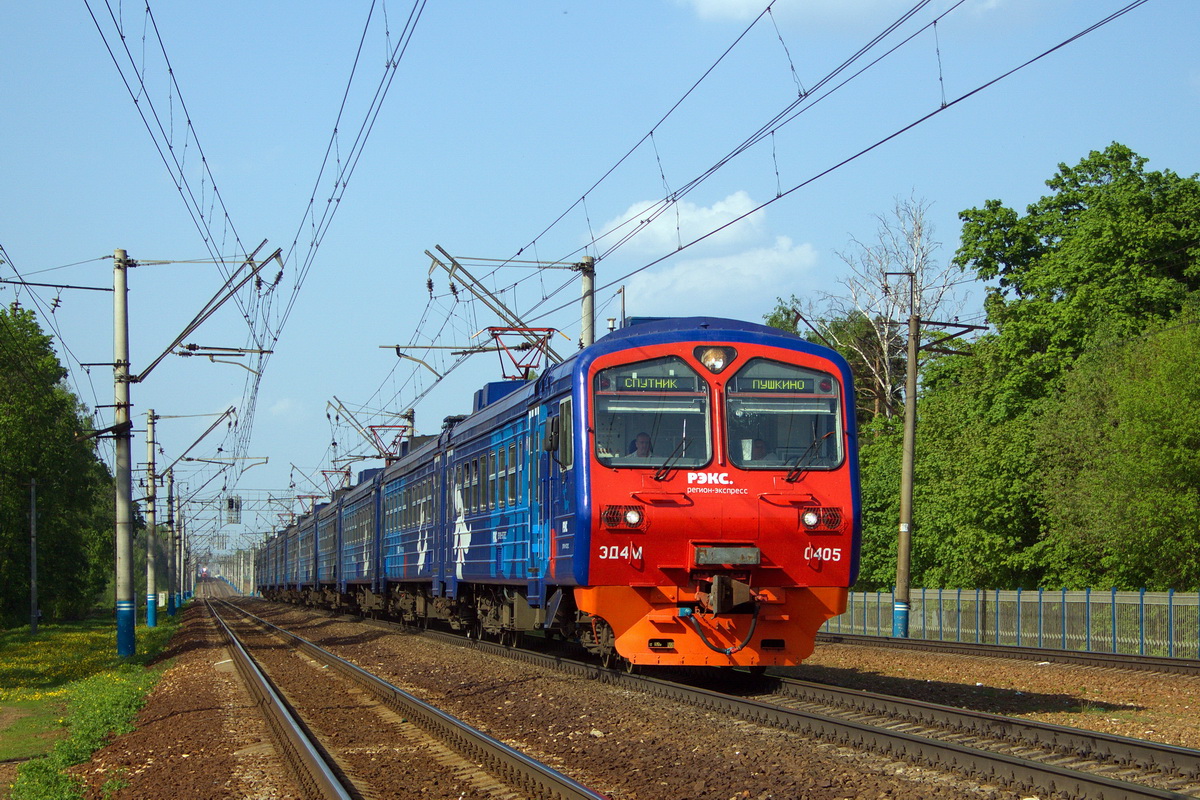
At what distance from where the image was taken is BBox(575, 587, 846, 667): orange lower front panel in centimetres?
1224

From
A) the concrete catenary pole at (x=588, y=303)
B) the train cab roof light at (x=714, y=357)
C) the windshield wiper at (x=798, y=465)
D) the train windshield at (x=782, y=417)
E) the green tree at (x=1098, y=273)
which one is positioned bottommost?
the windshield wiper at (x=798, y=465)

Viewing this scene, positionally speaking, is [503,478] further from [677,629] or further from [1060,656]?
[1060,656]

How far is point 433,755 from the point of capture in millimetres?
10086

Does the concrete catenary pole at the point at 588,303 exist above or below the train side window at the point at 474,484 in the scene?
above

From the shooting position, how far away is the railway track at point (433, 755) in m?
8.30

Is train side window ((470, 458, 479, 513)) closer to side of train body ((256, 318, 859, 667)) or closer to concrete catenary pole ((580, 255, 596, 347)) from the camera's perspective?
concrete catenary pole ((580, 255, 596, 347))

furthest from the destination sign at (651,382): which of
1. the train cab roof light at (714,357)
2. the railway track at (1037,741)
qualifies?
the railway track at (1037,741)

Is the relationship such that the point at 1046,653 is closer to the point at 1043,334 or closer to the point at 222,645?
the point at 222,645

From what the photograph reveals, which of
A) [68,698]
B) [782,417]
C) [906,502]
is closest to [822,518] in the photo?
[782,417]

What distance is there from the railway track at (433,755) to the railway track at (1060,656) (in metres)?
10.2

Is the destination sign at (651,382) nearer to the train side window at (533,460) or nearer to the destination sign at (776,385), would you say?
the destination sign at (776,385)

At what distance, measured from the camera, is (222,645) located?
2742cm

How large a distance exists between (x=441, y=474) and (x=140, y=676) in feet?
19.4

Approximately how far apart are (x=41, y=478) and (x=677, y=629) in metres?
47.3
